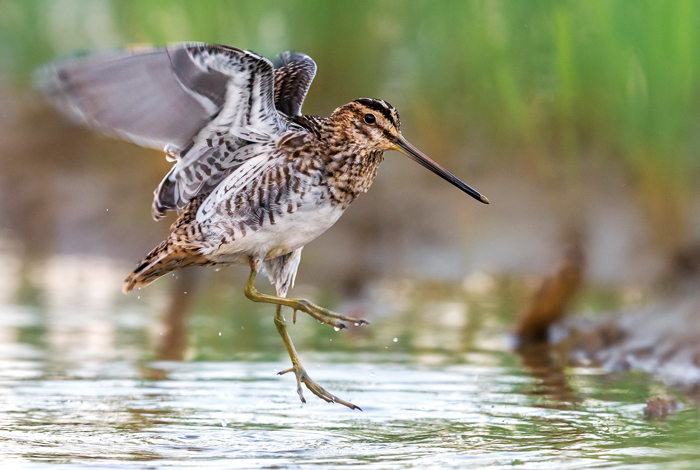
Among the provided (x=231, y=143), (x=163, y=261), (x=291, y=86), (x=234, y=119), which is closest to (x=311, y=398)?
(x=163, y=261)

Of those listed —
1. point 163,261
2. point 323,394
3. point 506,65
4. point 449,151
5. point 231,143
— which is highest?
point 506,65

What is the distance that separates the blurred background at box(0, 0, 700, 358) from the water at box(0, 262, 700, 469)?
2.66 feet

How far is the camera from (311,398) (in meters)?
5.66

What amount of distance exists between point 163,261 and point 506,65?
376 centimetres

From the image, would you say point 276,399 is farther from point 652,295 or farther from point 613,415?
point 652,295

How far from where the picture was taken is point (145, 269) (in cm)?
554

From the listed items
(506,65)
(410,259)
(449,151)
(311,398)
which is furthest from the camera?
(410,259)

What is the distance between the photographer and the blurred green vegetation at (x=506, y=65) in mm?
7867

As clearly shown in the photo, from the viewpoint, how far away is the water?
4.37m

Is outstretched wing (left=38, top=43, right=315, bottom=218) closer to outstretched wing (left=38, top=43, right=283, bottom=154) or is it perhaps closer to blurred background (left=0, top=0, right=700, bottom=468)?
outstretched wing (left=38, top=43, right=283, bottom=154)

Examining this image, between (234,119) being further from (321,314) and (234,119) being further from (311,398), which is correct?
(311,398)

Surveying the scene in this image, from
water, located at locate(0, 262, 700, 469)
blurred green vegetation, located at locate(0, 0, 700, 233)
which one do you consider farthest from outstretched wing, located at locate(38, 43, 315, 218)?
blurred green vegetation, located at locate(0, 0, 700, 233)

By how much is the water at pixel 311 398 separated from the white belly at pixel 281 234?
647mm

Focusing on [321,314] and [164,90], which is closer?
[164,90]
